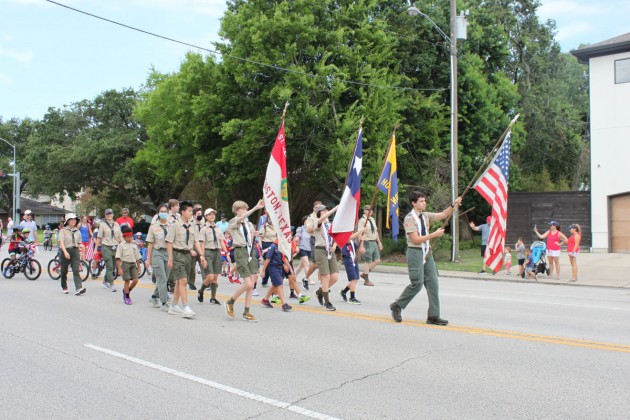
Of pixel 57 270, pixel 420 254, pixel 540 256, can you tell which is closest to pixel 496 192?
pixel 420 254

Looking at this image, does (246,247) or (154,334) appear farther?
(246,247)

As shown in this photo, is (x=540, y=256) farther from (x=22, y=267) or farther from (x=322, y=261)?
(x=22, y=267)

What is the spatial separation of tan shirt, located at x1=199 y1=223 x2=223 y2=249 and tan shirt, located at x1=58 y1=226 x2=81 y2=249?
129 inches

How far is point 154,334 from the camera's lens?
27.3ft

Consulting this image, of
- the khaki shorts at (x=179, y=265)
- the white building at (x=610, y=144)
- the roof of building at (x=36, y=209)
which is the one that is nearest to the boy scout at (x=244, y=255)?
the khaki shorts at (x=179, y=265)

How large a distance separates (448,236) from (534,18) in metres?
22.8

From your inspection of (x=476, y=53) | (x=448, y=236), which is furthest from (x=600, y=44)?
(x=448, y=236)

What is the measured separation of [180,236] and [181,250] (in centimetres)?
24

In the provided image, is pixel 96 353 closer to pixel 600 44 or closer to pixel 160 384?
pixel 160 384

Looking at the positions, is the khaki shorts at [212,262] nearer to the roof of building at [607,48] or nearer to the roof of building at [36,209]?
the roof of building at [607,48]

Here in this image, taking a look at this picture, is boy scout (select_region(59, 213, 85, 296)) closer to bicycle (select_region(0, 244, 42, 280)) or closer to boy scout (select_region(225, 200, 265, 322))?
bicycle (select_region(0, 244, 42, 280))

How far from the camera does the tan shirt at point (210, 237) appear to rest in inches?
460

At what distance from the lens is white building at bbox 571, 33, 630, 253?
2430 cm

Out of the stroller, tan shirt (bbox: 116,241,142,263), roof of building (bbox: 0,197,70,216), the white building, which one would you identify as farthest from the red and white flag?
roof of building (bbox: 0,197,70,216)
